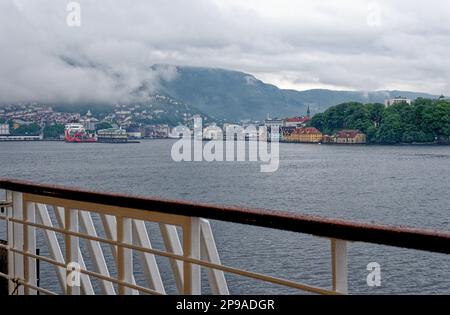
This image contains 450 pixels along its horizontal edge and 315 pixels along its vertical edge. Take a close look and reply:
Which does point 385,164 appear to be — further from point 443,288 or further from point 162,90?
point 162,90

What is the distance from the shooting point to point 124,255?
6.48ft

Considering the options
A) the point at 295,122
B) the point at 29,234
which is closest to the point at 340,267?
the point at 29,234

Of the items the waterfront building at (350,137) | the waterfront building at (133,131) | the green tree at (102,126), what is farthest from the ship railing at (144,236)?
the waterfront building at (133,131)

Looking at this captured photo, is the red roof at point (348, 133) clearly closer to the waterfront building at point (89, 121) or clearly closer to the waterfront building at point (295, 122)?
the waterfront building at point (295, 122)

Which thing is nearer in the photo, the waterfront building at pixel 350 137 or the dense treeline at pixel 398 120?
the dense treeline at pixel 398 120

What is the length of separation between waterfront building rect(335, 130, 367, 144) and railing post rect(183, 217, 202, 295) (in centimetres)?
10467

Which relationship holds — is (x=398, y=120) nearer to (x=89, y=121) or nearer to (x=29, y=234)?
(x=89, y=121)

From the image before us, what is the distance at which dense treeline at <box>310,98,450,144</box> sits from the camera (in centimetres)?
9356

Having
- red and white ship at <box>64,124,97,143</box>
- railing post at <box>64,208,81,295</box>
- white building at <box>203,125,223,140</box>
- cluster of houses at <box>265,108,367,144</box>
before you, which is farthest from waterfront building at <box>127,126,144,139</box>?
railing post at <box>64,208,81,295</box>

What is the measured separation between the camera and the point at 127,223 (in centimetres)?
193

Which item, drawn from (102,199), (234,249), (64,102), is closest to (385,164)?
(234,249)

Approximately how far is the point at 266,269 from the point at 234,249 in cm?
360

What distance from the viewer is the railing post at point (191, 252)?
5.55ft

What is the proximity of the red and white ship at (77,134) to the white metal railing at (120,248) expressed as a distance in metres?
121
